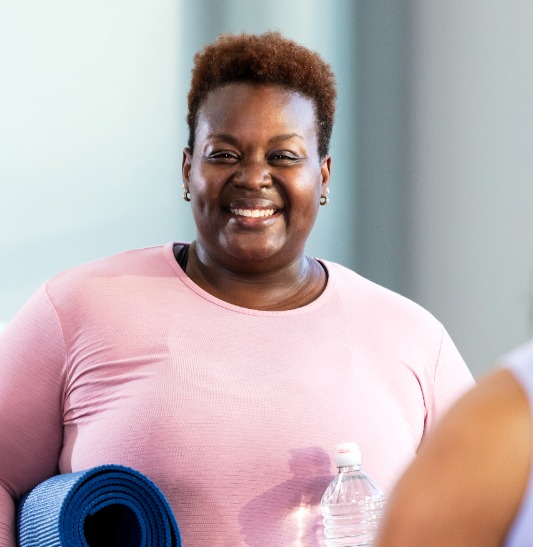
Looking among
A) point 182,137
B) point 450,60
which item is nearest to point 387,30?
point 450,60

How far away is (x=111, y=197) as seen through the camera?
2.52 meters

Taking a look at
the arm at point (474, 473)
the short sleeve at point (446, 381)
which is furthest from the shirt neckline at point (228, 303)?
the arm at point (474, 473)

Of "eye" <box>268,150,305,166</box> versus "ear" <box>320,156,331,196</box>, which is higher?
"eye" <box>268,150,305,166</box>

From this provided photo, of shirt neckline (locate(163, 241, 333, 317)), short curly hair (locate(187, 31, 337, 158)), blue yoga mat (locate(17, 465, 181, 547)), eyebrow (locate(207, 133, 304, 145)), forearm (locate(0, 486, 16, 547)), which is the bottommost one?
forearm (locate(0, 486, 16, 547))

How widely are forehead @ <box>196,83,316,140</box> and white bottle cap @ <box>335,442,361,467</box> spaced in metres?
0.55

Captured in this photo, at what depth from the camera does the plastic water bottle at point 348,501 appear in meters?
1.53

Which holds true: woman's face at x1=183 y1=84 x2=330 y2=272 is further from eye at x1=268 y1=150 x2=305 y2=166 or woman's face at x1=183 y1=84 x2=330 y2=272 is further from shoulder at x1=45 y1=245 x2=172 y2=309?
shoulder at x1=45 y1=245 x2=172 y2=309

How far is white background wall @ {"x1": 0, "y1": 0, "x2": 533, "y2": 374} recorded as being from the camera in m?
2.43

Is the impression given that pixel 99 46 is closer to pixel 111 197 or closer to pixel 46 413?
pixel 111 197

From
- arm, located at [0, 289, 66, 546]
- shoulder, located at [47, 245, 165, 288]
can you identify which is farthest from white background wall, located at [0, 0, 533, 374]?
arm, located at [0, 289, 66, 546]

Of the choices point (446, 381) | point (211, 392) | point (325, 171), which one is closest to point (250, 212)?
point (325, 171)

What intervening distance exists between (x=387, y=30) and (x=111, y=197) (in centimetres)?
86

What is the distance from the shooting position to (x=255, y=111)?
177 centimetres

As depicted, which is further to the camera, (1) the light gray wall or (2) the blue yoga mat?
(1) the light gray wall
